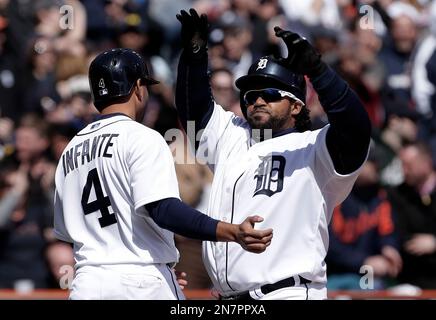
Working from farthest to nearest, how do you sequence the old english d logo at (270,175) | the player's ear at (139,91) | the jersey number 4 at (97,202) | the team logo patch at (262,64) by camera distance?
1. the team logo patch at (262,64)
2. the old english d logo at (270,175)
3. the player's ear at (139,91)
4. the jersey number 4 at (97,202)

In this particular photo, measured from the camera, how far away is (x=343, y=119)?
16.9 feet

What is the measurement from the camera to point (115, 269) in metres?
5.04

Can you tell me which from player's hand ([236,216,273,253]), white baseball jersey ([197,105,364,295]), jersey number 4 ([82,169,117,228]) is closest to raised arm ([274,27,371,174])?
white baseball jersey ([197,105,364,295])

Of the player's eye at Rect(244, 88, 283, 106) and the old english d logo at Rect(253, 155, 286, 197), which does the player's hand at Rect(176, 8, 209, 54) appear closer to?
the player's eye at Rect(244, 88, 283, 106)

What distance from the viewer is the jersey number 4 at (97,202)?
505 cm

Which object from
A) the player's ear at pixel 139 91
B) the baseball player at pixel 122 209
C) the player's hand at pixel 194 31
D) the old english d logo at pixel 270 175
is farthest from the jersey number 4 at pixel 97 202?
the player's hand at pixel 194 31

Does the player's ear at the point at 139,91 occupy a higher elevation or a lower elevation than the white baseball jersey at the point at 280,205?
higher

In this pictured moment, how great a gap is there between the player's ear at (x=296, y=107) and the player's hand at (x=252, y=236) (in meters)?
1.13

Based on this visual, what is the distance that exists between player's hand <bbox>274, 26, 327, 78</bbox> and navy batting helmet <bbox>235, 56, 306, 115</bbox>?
0.53 metres

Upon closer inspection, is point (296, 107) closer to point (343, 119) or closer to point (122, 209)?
point (343, 119)

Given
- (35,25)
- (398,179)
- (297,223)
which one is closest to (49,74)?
(35,25)

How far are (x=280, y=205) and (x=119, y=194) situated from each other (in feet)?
2.67

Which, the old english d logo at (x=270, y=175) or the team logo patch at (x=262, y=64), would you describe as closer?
the old english d logo at (x=270, y=175)

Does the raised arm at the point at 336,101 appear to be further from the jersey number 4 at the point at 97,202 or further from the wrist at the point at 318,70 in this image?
the jersey number 4 at the point at 97,202
